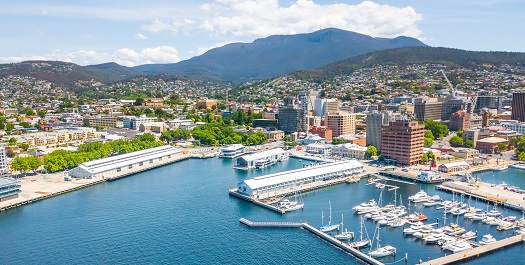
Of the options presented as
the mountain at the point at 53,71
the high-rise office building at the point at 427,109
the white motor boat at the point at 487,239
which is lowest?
the white motor boat at the point at 487,239

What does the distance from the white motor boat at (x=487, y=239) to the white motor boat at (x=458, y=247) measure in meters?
1.03

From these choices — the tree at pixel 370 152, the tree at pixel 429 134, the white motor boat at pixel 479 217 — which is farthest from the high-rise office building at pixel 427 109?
the white motor boat at pixel 479 217

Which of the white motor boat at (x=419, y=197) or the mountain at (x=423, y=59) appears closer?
the white motor boat at (x=419, y=197)

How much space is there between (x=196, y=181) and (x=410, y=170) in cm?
1802

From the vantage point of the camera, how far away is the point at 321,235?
23141mm

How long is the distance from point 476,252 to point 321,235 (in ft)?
24.0

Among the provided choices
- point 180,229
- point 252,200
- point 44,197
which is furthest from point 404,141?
point 44,197

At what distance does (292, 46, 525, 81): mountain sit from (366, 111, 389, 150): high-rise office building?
8378cm

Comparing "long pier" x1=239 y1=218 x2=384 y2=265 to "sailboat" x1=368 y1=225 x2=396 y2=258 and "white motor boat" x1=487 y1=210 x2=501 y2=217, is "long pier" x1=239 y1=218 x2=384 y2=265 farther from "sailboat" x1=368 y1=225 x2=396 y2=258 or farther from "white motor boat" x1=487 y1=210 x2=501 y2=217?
"white motor boat" x1=487 y1=210 x2=501 y2=217

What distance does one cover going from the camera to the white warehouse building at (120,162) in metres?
36.8

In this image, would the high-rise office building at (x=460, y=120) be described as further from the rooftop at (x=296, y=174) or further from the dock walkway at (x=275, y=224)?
the dock walkway at (x=275, y=224)

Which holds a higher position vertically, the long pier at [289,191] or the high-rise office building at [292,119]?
the high-rise office building at [292,119]

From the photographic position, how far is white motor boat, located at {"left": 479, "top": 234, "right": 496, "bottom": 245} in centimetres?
2198

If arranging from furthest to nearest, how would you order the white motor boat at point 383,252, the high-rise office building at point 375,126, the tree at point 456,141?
the tree at point 456,141
the high-rise office building at point 375,126
the white motor boat at point 383,252
